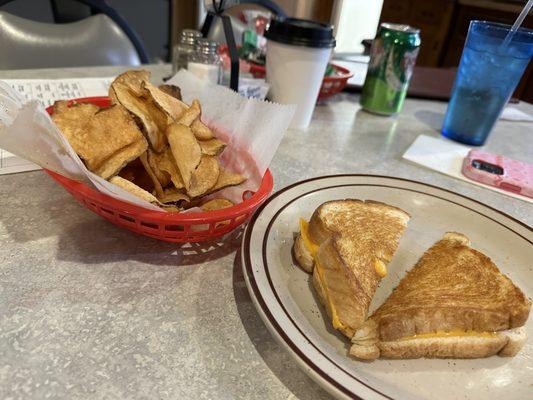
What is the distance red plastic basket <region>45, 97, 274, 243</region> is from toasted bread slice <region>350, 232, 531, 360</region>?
22cm

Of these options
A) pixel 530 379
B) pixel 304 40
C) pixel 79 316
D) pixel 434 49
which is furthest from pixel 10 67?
pixel 434 49

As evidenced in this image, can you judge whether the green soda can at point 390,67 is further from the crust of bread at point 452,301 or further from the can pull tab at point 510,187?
the crust of bread at point 452,301

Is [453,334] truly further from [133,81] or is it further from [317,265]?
[133,81]

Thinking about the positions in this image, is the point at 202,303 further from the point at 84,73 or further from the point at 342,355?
the point at 84,73

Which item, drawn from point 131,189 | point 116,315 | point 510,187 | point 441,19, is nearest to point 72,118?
point 131,189

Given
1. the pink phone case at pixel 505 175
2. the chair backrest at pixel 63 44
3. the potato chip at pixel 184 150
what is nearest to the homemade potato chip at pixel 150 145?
the potato chip at pixel 184 150

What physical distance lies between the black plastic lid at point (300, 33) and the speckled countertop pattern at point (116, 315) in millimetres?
611

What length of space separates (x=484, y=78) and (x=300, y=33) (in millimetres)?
546

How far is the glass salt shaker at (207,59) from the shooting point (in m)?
1.09

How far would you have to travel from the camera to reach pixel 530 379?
498 mm

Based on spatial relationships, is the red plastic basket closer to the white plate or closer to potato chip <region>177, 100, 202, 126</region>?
the white plate

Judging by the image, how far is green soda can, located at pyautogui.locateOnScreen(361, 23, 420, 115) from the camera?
124 centimetres

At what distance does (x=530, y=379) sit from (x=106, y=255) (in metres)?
0.58

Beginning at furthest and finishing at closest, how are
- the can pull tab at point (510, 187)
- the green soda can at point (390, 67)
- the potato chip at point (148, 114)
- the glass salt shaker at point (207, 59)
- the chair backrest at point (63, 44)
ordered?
the chair backrest at point (63, 44) → the green soda can at point (390, 67) → the glass salt shaker at point (207, 59) → the can pull tab at point (510, 187) → the potato chip at point (148, 114)
